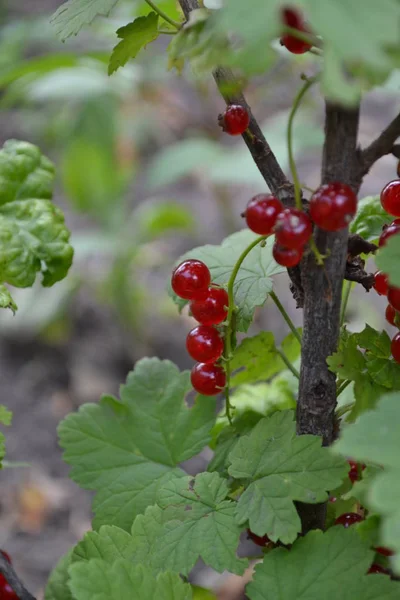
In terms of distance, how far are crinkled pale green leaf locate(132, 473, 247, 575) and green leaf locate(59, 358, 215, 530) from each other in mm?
115

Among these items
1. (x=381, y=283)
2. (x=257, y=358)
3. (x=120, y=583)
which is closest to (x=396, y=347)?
(x=381, y=283)

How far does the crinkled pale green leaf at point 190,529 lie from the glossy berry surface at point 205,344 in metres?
0.16

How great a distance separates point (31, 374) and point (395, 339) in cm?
253

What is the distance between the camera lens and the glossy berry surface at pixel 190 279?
92cm

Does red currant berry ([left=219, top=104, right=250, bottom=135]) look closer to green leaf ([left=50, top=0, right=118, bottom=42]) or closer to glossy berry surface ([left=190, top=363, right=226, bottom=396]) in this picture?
green leaf ([left=50, top=0, right=118, bottom=42])

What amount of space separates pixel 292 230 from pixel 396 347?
23 centimetres

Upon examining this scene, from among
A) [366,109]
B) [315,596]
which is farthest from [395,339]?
[366,109]

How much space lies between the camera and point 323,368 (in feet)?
2.90

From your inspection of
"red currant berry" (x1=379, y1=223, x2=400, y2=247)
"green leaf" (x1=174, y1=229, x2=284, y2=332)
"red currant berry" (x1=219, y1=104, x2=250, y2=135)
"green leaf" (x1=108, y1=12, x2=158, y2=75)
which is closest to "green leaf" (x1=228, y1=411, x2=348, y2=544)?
"green leaf" (x1=174, y1=229, x2=284, y2=332)

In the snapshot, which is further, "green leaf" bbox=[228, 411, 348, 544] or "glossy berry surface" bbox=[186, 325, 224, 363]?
"glossy berry surface" bbox=[186, 325, 224, 363]

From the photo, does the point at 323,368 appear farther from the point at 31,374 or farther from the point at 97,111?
the point at 97,111

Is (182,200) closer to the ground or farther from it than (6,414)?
farther from it

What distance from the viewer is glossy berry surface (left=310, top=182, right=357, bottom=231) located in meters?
0.73

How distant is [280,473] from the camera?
0.86m
